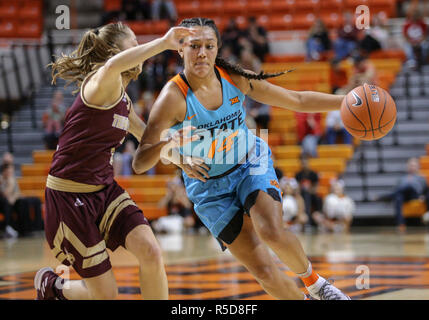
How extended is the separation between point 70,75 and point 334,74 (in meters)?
10.7

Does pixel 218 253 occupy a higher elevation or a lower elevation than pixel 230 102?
lower

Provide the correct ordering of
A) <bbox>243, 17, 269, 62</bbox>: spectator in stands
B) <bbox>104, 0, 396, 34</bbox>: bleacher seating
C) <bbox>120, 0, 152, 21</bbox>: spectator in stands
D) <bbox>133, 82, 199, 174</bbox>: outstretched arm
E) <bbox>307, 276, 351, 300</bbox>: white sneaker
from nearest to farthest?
<bbox>133, 82, 199, 174</bbox>: outstretched arm, <bbox>307, 276, 351, 300</bbox>: white sneaker, <bbox>243, 17, 269, 62</bbox>: spectator in stands, <bbox>120, 0, 152, 21</bbox>: spectator in stands, <bbox>104, 0, 396, 34</bbox>: bleacher seating

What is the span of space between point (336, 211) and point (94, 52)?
338 inches

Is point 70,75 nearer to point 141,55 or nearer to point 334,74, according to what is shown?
point 141,55

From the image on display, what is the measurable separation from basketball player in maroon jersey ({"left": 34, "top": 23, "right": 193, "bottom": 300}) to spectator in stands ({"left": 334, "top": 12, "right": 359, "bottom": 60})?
11116mm

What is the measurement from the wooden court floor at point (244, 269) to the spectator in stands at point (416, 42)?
182 inches

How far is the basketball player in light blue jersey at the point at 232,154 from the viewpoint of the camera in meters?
3.96

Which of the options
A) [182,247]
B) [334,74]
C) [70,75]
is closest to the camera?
[70,75]

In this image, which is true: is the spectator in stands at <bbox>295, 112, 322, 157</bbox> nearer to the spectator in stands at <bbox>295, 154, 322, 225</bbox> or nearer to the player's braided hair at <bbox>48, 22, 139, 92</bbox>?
the spectator in stands at <bbox>295, 154, 322, 225</bbox>

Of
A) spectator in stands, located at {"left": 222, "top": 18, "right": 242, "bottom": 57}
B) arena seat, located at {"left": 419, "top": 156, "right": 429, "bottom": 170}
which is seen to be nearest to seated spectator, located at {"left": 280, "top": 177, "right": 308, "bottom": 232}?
arena seat, located at {"left": 419, "top": 156, "right": 429, "bottom": 170}

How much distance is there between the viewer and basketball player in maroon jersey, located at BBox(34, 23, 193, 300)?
12.5ft

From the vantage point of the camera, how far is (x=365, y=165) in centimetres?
1327
